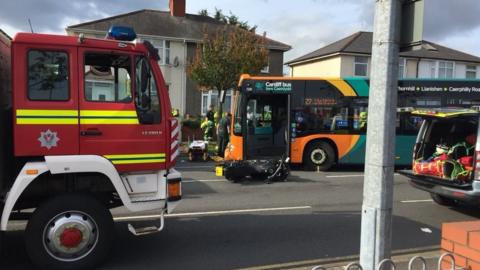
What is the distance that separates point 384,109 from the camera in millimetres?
3701

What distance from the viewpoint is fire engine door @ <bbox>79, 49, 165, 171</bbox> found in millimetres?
5621

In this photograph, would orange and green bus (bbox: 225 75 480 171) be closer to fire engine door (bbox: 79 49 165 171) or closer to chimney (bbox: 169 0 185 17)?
fire engine door (bbox: 79 49 165 171)

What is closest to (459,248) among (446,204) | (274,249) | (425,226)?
(274,249)

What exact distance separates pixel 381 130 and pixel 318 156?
11.6m

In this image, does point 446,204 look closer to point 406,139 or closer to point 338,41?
point 406,139

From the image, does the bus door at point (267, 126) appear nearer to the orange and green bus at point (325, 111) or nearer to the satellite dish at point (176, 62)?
the orange and green bus at point (325, 111)

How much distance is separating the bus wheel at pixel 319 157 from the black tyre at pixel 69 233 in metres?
10.3

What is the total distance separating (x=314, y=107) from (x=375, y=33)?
38.1 ft

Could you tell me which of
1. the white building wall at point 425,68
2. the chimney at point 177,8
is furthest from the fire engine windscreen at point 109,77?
the white building wall at point 425,68

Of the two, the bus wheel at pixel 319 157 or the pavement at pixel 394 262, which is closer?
the pavement at pixel 394 262

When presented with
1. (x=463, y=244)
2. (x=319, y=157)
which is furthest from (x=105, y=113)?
(x=319, y=157)

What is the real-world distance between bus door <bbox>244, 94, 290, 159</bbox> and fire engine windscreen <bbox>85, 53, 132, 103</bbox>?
9.35m

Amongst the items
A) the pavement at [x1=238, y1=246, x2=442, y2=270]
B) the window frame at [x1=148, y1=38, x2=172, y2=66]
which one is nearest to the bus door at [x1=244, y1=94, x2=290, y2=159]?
the pavement at [x1=238, y1=246, x2=442, y2=270]

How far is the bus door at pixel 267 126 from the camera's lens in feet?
50.3
